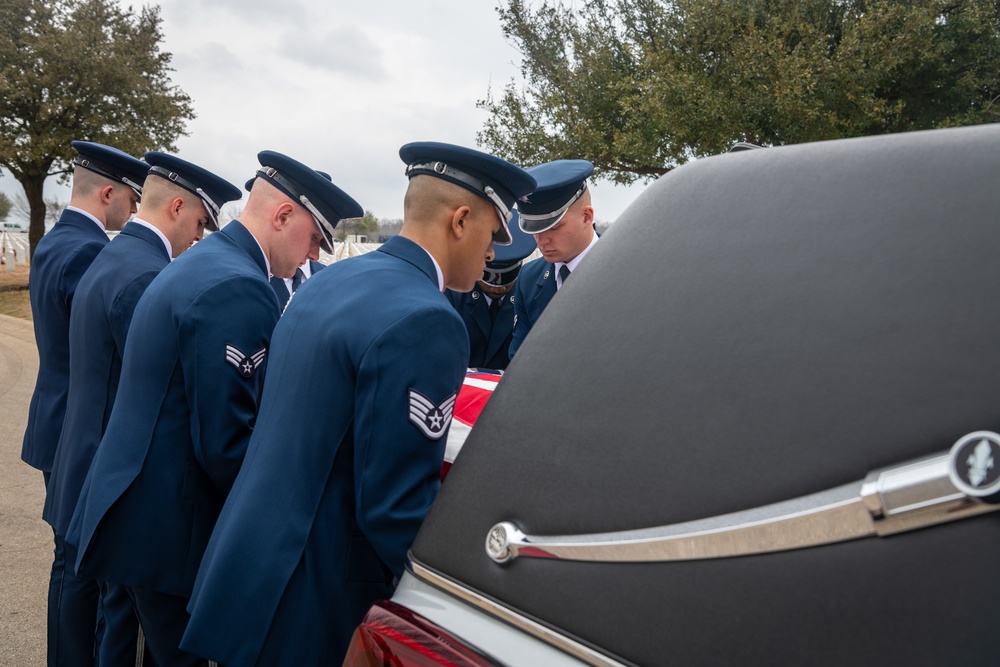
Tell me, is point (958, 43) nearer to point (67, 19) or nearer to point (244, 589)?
point (244, 589)

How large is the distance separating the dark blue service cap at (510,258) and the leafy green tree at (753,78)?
10454 mm

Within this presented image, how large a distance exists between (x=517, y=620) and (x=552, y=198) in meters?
2.99

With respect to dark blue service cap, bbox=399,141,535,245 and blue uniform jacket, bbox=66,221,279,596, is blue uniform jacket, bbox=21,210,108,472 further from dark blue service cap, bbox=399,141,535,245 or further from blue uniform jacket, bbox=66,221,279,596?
dark blue service cap, bbox=399,141,535,245

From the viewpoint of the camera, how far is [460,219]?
7.22 feet

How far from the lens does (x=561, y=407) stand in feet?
3.95

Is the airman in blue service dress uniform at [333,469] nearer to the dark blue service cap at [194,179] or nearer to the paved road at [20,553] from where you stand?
the dark blue service cap at [194,179]

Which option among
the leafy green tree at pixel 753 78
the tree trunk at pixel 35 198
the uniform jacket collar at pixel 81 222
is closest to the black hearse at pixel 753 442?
the uniform jacket collar at pixel 81 222

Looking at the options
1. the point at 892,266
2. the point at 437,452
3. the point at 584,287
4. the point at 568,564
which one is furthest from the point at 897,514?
the point at 437,452

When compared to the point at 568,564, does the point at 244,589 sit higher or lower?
lower

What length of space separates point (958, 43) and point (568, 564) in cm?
1712

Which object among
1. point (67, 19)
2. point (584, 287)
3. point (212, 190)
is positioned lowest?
point (584, 287)

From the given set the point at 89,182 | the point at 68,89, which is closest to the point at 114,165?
the point at 89,182

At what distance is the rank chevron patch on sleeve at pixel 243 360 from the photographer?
8.45ft

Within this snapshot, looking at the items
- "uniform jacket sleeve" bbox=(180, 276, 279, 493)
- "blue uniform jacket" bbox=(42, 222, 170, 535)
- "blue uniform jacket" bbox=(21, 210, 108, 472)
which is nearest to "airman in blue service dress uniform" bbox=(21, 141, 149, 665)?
"blue uniform jacket" bbox=(21, 210, 108, 472)
